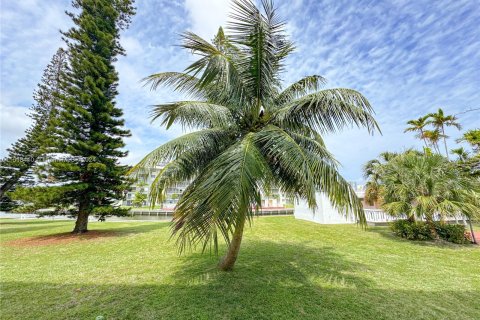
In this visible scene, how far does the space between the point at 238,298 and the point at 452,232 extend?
9.85 meters

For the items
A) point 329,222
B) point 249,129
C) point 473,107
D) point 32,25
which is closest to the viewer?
point 249,129

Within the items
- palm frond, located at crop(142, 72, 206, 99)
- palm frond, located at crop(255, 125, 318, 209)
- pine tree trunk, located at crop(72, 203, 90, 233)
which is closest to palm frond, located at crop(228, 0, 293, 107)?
palm frond, located at crop(255, 125, 318, 209)

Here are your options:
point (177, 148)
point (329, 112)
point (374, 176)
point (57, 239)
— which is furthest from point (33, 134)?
point (374, 176)

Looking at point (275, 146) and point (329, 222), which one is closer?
point (275, 146)

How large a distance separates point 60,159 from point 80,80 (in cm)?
414

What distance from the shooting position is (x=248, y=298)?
13.1ft

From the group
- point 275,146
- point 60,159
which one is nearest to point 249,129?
point 275,146

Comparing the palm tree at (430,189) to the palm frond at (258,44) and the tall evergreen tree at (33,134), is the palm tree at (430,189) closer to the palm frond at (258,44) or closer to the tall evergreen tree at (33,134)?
the palm frond at (258,44)

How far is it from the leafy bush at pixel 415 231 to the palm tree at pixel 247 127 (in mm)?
7687

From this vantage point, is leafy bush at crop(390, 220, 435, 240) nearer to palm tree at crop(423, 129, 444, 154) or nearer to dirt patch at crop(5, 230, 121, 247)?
dirt patch at crop(5, 230, 121, 247)

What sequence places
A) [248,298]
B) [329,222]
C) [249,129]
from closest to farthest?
[248,298]
[249,129]
[329,222]

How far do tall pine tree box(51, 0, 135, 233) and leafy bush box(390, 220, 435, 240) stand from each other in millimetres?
13604

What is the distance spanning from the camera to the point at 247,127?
15.9 ft

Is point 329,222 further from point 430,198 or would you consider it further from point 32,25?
point 32,25
